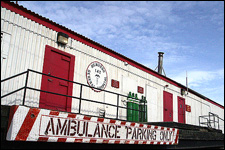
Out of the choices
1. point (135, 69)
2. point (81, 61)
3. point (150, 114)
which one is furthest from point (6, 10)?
point (150, 114)

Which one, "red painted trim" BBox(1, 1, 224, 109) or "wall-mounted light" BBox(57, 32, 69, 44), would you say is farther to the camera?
"wall-mounted light" BBox(57, 32, 69, 44)

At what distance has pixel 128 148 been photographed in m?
7.92

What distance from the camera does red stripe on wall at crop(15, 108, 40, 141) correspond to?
15.8ft

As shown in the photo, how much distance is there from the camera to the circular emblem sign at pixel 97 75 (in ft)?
33.6

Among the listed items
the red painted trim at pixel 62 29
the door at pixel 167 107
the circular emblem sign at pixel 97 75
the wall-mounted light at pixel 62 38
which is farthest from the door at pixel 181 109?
the wall-mounted light at pixel 62 38

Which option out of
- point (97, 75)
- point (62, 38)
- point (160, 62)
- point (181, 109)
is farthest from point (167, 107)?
point (62, 38)

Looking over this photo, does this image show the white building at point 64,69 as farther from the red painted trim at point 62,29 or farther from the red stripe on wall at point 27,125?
the red stripe on wall at point 27,125

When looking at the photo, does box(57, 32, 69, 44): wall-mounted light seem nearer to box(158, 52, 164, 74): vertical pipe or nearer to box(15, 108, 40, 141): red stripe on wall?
box(15, 108, 40, 141): red stripe on wall

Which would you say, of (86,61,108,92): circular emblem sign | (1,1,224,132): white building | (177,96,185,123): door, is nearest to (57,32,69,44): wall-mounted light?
(1,1,224,132): white building

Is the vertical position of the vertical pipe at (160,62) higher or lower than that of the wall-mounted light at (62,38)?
higher

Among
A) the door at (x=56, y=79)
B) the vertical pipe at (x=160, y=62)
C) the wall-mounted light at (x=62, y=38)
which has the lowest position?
the door at (x=56, y=79)

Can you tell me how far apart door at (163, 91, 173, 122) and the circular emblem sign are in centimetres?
601

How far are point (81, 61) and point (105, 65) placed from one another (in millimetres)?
1537

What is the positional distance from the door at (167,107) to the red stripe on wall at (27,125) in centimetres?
1142
